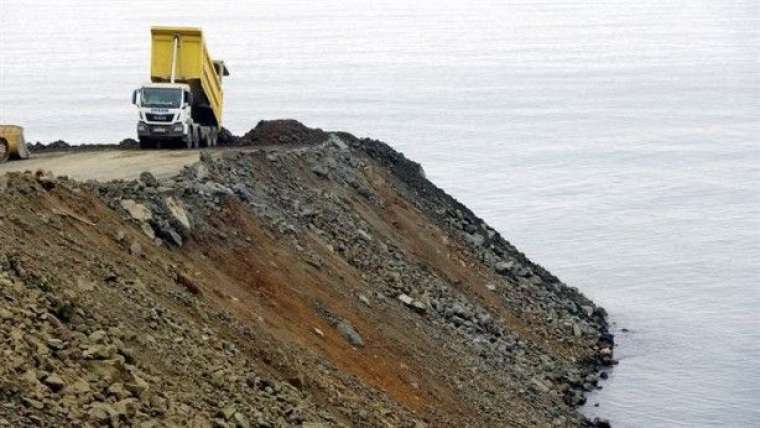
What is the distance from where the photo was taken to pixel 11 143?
39688mm

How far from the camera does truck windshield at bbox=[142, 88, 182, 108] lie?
141 ft

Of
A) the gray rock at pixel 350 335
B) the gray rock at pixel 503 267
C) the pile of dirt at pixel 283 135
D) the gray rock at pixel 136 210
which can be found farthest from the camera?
the pile of dirt at pixel 283 135

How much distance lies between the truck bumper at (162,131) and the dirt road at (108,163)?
134cm

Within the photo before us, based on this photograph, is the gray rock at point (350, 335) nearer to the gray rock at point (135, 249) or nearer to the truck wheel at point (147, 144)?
the gray rock at point (135, 249)

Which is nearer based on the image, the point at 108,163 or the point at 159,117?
the point at 108,163

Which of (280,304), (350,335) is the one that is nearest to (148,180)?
(280,304)

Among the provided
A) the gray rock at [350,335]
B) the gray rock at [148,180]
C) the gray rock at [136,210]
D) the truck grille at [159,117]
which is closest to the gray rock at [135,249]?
the gray rock at [136,210]

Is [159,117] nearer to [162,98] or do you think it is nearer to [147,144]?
[162,98]

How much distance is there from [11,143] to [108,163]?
441cm

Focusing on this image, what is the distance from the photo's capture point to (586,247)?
5800 centimetres

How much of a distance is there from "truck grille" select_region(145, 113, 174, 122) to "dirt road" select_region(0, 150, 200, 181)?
1.64m

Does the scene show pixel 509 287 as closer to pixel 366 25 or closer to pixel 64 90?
pixel 64 90

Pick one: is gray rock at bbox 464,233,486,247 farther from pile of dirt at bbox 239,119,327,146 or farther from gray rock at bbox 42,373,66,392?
gray rock at bbox 42,373,66,392

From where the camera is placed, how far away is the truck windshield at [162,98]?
4291 centimetres
